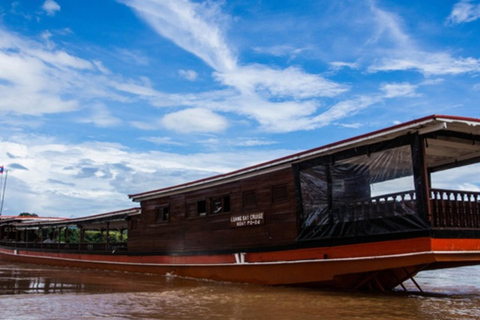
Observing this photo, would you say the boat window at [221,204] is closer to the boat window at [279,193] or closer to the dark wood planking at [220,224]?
the dark wood planking at [220,224]

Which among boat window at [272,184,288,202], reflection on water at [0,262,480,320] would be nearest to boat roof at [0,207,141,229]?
reflection on water at [0,262,480,320]

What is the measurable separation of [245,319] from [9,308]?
378cm

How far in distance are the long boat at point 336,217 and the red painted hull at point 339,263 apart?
24 mm

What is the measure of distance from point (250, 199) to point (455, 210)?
17.1 ft

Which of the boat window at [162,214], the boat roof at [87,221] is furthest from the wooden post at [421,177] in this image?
the boat roof at [87,221]

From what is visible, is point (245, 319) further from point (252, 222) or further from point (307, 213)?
point (252, 222)

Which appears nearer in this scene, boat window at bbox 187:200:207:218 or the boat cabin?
the boat cabin

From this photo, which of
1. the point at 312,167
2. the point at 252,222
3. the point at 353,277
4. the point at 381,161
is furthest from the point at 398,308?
the point at 252,222

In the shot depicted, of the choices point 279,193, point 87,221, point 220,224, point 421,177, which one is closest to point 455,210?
point 421,177

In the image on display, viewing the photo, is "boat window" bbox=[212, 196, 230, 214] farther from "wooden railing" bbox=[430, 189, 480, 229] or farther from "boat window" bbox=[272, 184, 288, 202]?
"wooden railing" bbox=[430, 189, 480, 229]

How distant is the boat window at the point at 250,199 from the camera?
40.6 ft

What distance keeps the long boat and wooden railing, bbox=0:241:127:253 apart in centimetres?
298

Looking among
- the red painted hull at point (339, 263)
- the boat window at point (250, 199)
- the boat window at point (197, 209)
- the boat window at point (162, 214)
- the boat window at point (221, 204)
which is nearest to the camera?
the red painted hull at point (339, 263)

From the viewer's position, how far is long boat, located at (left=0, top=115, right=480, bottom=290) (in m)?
8.79
